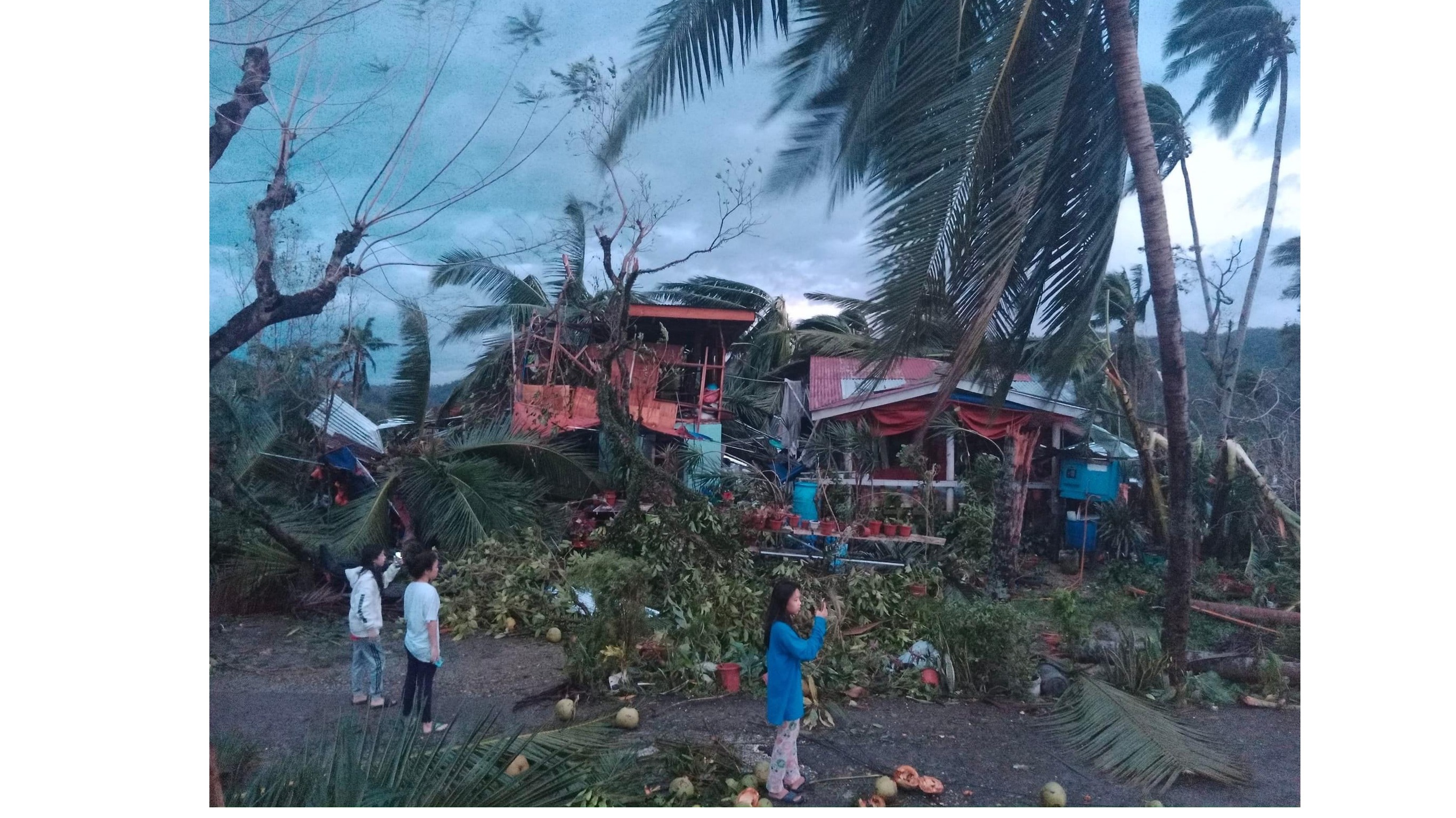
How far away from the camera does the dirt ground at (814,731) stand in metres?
4.01

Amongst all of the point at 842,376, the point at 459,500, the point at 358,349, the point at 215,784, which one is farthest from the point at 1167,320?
the point at 215,784

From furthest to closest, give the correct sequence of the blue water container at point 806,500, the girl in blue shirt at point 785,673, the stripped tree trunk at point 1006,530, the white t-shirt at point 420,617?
the blue water container at point 806,500
the stripped tree trunk at point 1006,530
the white t-shirt at point 420,617
the girl in blue shirt at point 785,673

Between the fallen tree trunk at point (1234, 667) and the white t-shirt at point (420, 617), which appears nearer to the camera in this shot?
the white t-shirt at point (420, 617)

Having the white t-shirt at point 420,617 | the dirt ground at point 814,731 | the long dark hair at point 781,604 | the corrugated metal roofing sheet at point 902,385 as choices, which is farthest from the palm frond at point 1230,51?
the white t-shirt at point 420,617

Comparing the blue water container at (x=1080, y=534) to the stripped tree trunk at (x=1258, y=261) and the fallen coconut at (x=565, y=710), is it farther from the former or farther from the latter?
the fallen coconut at (x=565, y=710)

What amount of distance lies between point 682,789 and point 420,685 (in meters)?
1.62

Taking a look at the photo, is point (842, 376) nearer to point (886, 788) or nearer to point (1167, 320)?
point (1167, 320)

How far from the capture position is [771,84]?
5.11m

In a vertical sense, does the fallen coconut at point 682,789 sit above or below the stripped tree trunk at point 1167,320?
below

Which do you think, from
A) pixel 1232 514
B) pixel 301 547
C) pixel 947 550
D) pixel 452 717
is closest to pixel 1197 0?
pixel 1232 514

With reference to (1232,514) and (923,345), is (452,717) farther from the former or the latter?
(1232,514)

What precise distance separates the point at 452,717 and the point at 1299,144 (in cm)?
572

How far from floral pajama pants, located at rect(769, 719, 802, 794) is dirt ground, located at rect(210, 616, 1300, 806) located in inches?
8.2

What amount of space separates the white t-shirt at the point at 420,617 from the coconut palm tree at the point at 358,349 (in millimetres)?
1894
